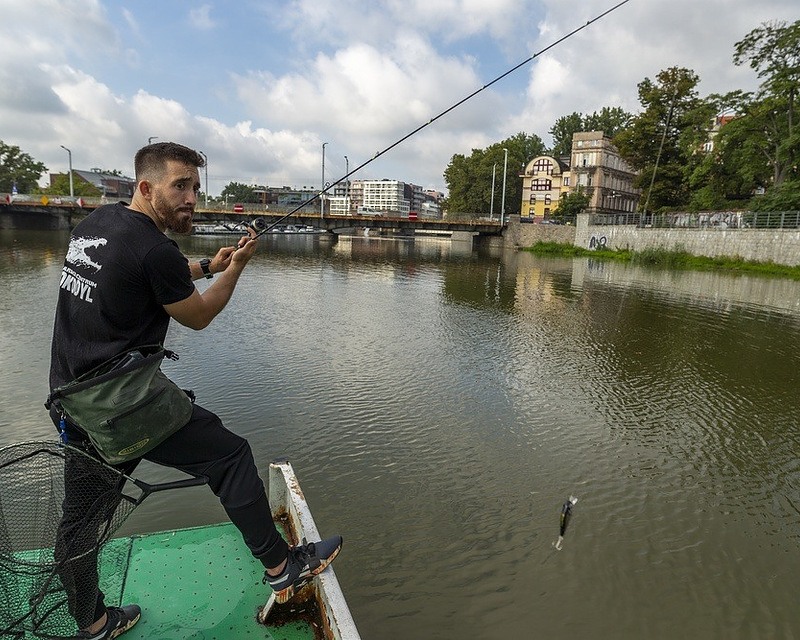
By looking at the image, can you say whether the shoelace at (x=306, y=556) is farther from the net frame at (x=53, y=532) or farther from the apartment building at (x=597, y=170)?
the apartment building at (x=597, y=170)

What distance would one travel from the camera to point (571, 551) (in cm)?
487

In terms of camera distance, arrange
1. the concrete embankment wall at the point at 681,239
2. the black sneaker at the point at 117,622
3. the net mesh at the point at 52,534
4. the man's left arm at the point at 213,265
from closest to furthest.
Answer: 1. the net mesh at the point at 52,534
2. the black sneaker at the point at 117,622
3. the man's left arm at the point at 213,265
4. the concrete embankment wall at the point at 681,239

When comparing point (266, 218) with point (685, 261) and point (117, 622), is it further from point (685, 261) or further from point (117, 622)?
point (117, 622)

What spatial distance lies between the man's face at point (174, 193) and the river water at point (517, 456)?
337 centimetres

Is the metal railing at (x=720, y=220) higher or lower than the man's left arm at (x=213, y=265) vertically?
higher

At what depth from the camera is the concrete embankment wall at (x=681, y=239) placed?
111ft

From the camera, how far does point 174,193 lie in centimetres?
269

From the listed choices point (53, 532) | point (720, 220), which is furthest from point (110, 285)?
point (720, 220)

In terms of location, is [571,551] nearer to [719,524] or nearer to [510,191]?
[719,524]

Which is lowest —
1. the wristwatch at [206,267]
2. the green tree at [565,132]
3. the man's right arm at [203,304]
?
the man's right arm at [203,304]

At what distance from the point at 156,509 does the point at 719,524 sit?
6138mm

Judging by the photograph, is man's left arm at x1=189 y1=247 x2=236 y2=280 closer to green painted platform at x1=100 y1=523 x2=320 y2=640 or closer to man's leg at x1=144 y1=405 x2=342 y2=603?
man's leg at x1=144 y1=405 x2=342 y2=603

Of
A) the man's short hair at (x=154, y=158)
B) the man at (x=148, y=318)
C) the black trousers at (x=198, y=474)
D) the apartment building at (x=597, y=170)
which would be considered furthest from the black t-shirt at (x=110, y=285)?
the apartment building at (x=597, y=170)

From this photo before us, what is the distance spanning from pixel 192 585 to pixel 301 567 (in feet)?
3.15
